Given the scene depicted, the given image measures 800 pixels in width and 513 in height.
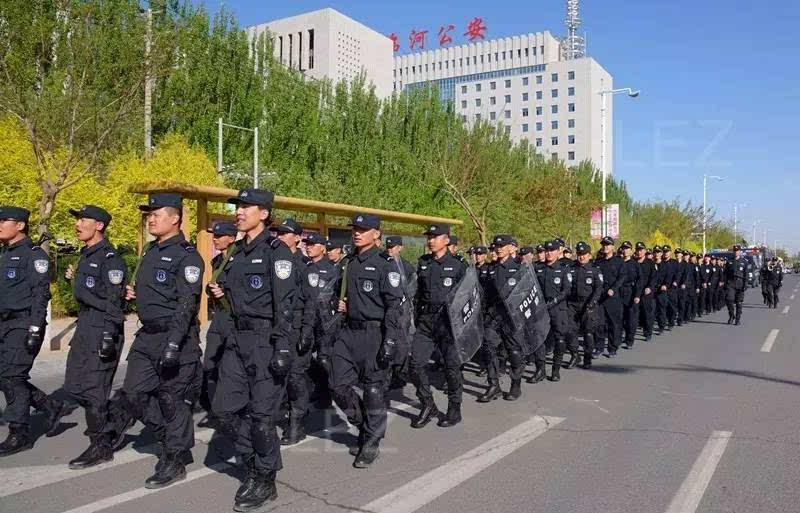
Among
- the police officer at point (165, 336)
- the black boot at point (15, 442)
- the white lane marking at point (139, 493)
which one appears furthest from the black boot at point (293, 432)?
the black boot at point (15, 442)

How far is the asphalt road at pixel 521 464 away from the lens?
4.23 m

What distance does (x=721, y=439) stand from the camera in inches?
226

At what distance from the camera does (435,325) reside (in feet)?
21.3

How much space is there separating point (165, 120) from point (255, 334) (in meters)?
20.6

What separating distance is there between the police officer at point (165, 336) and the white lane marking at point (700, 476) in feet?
10.5

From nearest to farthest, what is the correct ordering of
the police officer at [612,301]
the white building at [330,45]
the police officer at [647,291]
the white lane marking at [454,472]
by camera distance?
the white lane marking at [454,472]
the police officer at [612,301]
the police officer at [647,291]
the white building at [330,45]

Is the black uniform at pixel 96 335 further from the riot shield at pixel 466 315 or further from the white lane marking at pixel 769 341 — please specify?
the white lane marking at pixel 769 341

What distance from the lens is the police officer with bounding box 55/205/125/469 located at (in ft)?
16.2

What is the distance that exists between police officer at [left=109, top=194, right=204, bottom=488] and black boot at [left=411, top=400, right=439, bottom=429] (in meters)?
2.23

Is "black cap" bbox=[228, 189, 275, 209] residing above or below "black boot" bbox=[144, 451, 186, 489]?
above

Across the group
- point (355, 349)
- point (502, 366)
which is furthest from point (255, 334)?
point (502, 366)

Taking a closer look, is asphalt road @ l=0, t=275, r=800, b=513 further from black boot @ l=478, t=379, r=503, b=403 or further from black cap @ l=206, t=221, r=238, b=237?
black cap @ l=206, t=221, r=238, b=237

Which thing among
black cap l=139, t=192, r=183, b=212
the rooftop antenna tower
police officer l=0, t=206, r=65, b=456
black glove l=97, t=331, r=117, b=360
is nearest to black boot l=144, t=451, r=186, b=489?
black glove l=97, t=331, r=117, b=360

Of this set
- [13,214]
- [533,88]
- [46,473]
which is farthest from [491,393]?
[533,88]
